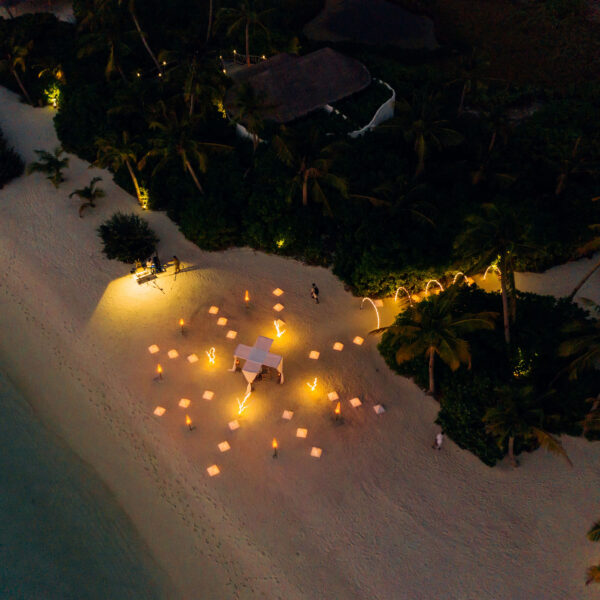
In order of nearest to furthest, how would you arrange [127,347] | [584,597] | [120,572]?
[584,597], [120,572], [127,347]

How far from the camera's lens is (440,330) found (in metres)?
19.3

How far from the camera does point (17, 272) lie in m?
29.4

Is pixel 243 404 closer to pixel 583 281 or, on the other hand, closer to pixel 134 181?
pixel 583 281

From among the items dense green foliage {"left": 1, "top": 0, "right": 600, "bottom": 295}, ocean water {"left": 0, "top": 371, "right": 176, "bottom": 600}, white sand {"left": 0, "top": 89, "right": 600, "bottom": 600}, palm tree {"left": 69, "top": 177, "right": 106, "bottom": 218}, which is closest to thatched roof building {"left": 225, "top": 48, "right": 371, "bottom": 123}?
dense green foliage {"left": 1, "top": 0, "right": 600, "bottom": 295}

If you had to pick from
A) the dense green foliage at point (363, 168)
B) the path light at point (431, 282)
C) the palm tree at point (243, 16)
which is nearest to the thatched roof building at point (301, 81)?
the dense green foliage at point (363, 168)

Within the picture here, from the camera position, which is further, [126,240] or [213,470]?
[126,240]

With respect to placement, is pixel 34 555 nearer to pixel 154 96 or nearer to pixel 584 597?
pixel 584 597

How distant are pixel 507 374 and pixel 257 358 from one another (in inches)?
483

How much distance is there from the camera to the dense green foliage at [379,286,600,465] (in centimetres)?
2052

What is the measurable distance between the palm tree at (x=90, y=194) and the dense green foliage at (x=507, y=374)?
77.2 ft

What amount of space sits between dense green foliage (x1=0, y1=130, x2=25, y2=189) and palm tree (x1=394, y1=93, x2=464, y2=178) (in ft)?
97.6

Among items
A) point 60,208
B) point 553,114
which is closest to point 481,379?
point 553,114

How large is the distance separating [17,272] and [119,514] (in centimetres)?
1806

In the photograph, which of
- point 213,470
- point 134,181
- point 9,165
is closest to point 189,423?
point 213,470
